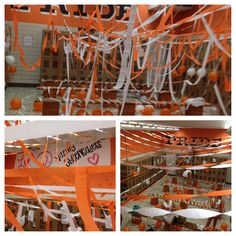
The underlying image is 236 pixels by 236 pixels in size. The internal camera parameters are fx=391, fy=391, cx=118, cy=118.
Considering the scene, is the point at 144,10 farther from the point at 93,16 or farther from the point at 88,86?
the point at 88,86

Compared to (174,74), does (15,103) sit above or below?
below

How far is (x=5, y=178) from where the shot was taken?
5.53 feet

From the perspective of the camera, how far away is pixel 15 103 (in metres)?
1.63

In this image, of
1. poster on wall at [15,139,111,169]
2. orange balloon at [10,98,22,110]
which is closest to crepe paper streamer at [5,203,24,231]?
poster on wall at [15,139,111,169]

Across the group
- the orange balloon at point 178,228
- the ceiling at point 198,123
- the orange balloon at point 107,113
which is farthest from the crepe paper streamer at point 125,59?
the orange balloon at point 178,228

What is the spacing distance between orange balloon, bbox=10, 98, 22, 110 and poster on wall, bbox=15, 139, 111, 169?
0.20m

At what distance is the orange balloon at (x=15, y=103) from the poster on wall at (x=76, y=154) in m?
0.20

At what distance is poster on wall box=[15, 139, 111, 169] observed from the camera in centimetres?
Answer: 167

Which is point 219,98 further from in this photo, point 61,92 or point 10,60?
point 10,60


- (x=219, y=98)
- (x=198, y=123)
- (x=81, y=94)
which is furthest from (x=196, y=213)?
(x=81, y=94)

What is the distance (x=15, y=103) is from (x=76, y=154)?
0.34 m

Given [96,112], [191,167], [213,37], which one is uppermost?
[213,37]

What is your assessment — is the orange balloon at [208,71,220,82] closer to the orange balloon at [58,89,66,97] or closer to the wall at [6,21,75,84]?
the orange balloon at [58,89,66,97]

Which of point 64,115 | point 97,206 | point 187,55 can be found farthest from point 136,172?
point 187,55
